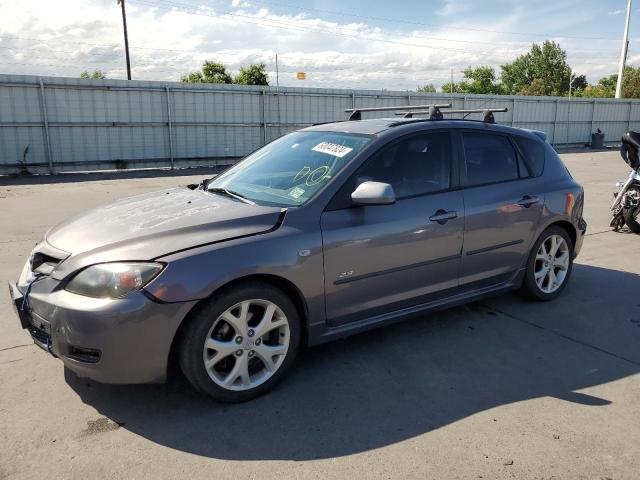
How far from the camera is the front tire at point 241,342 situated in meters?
2.95

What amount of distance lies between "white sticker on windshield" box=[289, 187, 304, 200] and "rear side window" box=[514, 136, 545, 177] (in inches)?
86.7

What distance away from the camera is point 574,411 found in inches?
122

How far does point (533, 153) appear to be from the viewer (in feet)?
15.6

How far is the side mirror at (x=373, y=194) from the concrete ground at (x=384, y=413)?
1.12 metres

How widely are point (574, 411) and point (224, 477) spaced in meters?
1.99

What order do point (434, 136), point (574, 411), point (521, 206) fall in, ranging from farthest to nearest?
point (521, 206) < point (434, 136) < point (574, 411)

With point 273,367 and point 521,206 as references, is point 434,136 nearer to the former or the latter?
point 521,206

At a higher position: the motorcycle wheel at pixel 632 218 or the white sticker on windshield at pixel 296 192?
the white sticker on windshield at pixel 296 192

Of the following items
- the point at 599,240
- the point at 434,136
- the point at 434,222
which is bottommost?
the point at 599,240

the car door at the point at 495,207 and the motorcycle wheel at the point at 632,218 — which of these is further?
the motorcycle wheel at the point at 632,218

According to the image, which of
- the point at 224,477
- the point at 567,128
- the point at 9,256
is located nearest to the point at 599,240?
the point at 224,477

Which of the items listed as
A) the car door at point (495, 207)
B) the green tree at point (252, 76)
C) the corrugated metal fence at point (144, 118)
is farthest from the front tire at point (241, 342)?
the green tree at point (252, 76)

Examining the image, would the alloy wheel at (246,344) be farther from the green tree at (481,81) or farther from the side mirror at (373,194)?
the green tree at (481,81)

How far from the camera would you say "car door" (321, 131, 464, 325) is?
11.3 feet
